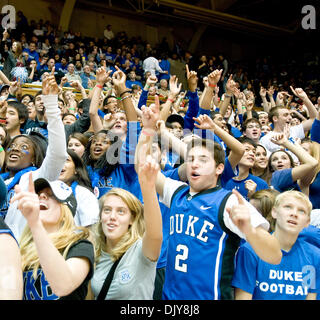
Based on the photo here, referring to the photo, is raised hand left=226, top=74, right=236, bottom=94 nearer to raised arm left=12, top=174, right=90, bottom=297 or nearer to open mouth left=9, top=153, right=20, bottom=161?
open mouth left=9, top=153, right=20, bottom=161

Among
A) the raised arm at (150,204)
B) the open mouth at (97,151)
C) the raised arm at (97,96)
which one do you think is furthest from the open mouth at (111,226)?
the raised arm at (97,96)

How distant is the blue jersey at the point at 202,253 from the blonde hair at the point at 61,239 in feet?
1.73

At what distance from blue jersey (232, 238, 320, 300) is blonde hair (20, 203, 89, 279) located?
858 millimetres

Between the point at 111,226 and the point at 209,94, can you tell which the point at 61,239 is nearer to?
the point at 111,226

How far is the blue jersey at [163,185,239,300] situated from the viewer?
1.90 m

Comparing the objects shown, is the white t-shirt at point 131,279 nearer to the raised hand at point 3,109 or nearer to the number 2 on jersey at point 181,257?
the number 2 on jersey at point 181,257

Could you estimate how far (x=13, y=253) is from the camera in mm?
1288

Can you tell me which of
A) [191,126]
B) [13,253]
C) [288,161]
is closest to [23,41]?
[191,126]

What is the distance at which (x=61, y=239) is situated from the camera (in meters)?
1.65

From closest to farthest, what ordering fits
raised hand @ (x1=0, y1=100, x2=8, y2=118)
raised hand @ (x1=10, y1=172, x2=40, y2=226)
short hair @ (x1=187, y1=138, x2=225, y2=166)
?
raised hand @ (x1=10, y1=172, x2=40, y2=226)
short hair @ (x1=187, y1=138, x2=225, y2=166)
raised hand @ (x1=0, y1=100, x2=8, y2=118)

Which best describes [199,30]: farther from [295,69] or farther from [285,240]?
[285,240]

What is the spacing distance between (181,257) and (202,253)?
120 millimetres

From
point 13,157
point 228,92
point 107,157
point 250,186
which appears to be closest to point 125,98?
point 107,157

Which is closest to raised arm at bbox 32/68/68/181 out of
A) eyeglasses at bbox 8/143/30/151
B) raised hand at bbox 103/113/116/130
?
eyeglasses at bbox 8/143/30/151
